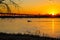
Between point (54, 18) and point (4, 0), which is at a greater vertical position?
point (4, 0)

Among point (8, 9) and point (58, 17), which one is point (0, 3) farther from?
point (58, 17)

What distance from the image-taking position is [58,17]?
124 m

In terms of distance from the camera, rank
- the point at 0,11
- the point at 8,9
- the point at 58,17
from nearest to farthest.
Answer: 1. the point at 8,9
2. the point at 0,11
3. the point at 58,17

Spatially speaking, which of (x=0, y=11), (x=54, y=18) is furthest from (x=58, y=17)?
(x=0, y=11)

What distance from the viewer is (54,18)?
416ft

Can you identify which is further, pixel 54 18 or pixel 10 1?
pixel 54 18

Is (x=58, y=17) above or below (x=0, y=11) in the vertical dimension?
below

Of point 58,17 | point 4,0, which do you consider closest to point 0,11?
point 4,0

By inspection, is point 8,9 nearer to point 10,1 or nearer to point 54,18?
point 10,1

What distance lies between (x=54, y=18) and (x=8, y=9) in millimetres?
120135

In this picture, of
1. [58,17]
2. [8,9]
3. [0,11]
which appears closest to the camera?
[8,9]

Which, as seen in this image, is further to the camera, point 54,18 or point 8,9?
point 54,18

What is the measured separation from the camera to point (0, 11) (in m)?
8.38

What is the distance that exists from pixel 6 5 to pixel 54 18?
120m
